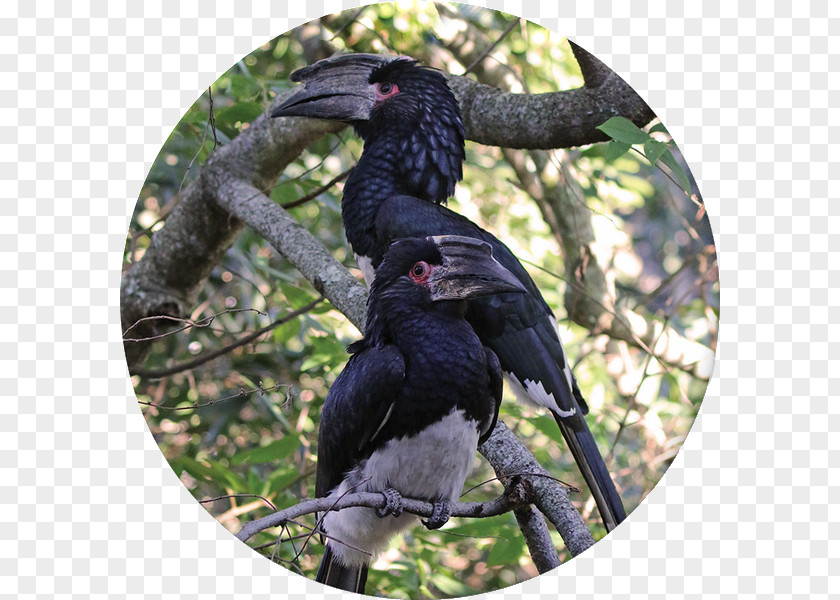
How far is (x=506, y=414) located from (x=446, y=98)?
26.4 inches

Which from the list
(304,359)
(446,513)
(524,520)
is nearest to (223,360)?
(304,359)

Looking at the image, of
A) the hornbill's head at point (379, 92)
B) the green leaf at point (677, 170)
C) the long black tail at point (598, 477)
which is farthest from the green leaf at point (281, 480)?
the green leaf at point (677, 170)

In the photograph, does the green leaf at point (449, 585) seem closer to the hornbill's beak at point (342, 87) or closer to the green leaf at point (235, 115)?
the hornbill's beak at point (342, 87)

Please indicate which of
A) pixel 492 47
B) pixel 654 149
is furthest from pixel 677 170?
pixel 492 47

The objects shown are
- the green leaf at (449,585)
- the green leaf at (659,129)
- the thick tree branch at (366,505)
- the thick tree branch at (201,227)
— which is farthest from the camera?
the thick tree branch at (201,227)

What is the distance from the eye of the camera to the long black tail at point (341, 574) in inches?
68.9

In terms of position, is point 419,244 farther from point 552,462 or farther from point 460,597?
point 460,597

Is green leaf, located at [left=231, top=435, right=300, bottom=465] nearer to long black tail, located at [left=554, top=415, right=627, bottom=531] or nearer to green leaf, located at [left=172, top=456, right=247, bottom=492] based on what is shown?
green leaf, located at [left=172, top=456, right=247, bottom=492]

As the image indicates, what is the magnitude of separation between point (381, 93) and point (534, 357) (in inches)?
25.4

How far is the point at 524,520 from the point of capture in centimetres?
170

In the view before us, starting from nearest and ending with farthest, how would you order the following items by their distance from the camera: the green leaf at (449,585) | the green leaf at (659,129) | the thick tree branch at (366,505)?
1. the thick tree branch at (366,505)
2. the green leaf at (449,585)
3. the green leaf at (659,129)

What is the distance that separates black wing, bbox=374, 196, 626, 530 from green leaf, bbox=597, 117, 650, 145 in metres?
0.32

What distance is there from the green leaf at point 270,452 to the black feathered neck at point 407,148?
42 cm

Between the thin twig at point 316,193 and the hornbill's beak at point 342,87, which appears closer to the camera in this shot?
the hornbill's beak at point 342,87
